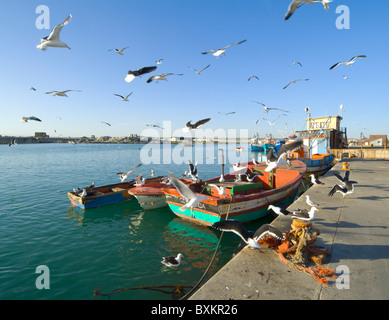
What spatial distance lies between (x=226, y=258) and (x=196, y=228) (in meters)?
2.72

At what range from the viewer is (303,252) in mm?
3932

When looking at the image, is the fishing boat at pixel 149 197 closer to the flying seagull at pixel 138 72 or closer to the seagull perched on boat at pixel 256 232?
the flying seagull at pixel 138 72

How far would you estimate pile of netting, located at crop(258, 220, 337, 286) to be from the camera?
3.51 meters

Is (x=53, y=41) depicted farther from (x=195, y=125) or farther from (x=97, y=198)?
(x=97, y=198)

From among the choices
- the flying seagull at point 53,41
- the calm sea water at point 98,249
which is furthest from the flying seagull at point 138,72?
the calm sea water at point 98,249

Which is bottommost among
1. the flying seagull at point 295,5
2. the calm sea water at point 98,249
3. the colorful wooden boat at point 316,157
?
the calm sea water at point 98,249

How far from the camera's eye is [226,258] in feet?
21.9

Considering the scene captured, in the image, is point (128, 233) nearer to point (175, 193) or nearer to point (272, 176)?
point (175, 193)

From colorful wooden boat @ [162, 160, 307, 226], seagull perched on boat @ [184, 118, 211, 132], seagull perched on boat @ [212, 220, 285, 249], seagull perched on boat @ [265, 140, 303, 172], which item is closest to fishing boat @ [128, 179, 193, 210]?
colorful wooden boat @ [162, 160, 307, 226]

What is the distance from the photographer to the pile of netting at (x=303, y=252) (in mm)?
3509

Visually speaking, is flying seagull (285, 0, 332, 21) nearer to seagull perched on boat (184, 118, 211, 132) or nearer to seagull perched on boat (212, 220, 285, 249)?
seagull perched on boat (184, 118, 211, 132)

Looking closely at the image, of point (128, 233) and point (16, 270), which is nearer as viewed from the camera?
point (16, 270)
